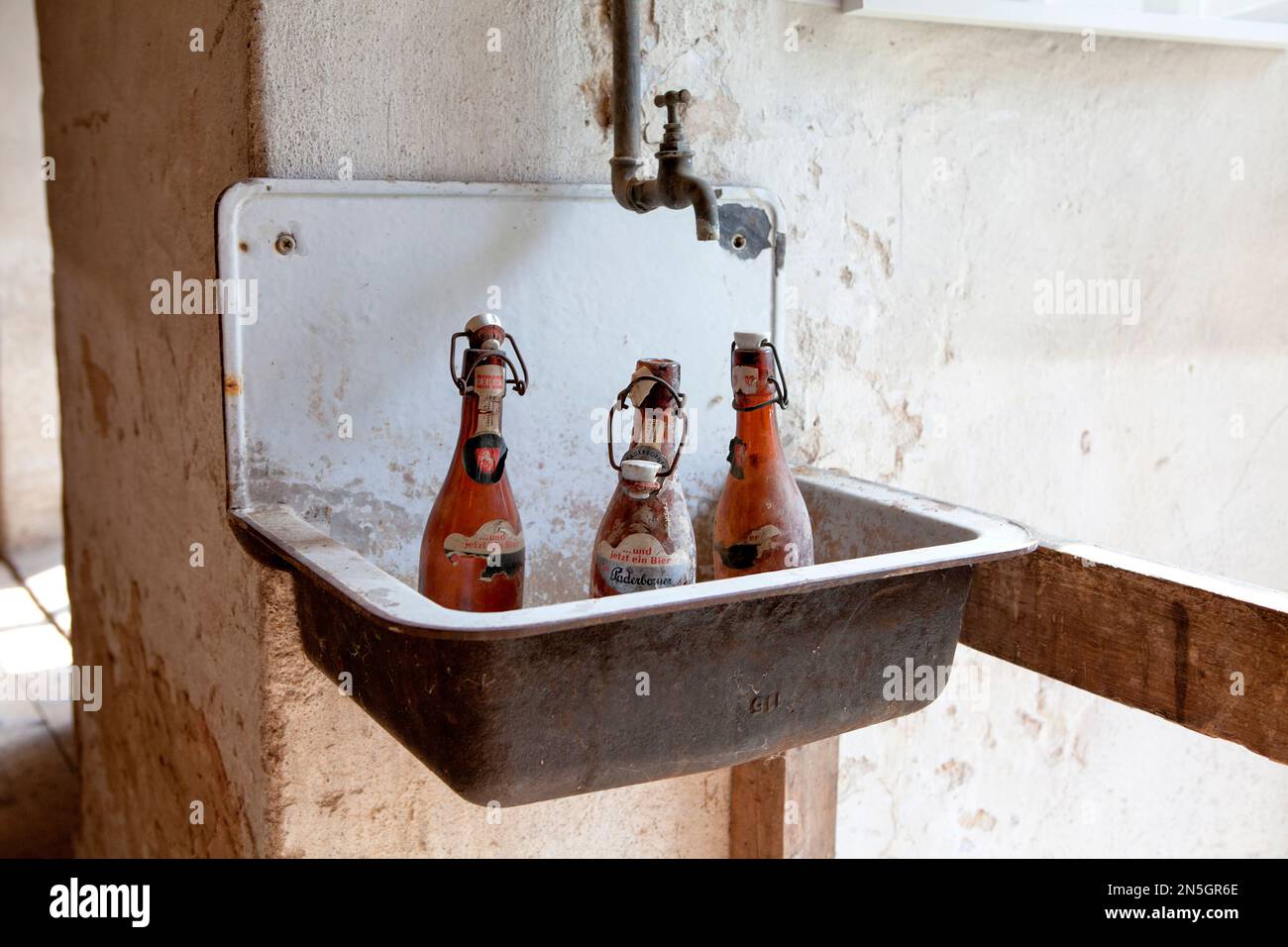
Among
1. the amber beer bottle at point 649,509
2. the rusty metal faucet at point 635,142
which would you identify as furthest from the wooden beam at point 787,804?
the rusty metal faucet at point 635,142

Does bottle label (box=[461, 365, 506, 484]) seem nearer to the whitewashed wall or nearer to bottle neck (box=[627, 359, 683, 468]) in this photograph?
bottle neck (box=[627, 359, 683, 468])

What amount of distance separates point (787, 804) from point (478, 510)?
55 centimetres

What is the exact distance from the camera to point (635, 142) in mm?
1146

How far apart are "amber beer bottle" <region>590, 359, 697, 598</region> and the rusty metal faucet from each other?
0.17 m

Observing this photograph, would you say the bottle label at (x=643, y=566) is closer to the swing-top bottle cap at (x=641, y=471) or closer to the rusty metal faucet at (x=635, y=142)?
the swing-top bottle cap at (x=641, y=471)

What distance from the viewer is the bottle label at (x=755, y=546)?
43.4 inches

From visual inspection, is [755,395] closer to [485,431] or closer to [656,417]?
[656,417]

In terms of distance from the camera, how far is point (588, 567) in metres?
1.28

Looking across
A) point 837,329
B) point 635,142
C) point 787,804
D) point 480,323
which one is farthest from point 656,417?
A: point 787,804

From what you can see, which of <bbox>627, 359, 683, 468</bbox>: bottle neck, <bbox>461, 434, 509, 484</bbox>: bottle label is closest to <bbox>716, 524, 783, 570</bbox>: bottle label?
<bbox>627, 359, 683, 468</bbox>: bottle neck

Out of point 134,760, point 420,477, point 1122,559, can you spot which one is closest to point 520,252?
point 420,477

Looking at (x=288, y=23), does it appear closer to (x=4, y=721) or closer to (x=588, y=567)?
(x=588, y=567)

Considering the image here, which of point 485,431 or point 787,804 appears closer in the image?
point 485,431

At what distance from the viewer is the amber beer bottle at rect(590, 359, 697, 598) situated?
3.37 feet
